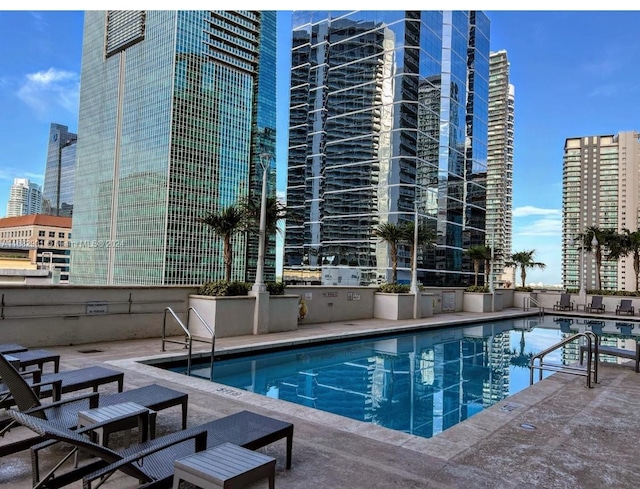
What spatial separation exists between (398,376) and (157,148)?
83808 mm

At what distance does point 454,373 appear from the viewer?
9.11 meters

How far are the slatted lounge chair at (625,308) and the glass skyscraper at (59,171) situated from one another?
96489 mm

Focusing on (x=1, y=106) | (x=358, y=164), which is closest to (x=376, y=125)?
(x=358, y=164)

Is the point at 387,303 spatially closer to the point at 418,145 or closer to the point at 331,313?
the point at 331,313

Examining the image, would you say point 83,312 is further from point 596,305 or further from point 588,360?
point 596,305

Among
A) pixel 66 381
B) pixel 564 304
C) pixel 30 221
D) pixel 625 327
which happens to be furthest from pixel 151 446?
pixel 30 221

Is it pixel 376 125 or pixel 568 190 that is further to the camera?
pixel 568 190

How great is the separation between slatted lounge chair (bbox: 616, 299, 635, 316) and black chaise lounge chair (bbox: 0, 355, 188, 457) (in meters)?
23.5

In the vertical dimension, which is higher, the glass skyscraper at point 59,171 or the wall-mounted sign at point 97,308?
the glass skyscraper at point 59,171

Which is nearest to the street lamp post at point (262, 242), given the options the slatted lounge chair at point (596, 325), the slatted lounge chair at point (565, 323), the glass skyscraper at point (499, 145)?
the slatted lounge chair at point (565, 323)

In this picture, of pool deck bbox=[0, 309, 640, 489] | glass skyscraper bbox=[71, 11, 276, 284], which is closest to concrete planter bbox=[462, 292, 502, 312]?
pool deck bbox=[0, 309, 640, 489]

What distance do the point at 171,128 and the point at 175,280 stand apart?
91.4ft

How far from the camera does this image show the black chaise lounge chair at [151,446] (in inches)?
90.9

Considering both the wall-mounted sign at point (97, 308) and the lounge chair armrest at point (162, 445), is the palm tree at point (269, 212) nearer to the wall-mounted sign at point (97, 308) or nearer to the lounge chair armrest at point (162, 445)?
the wall-mounted sign at point (97, 308)
